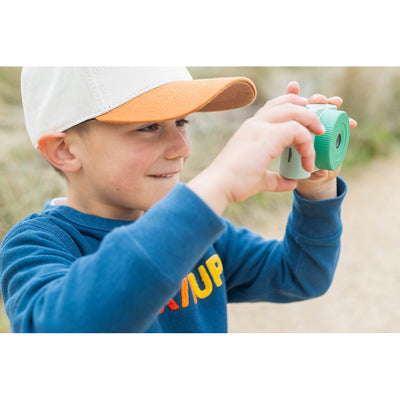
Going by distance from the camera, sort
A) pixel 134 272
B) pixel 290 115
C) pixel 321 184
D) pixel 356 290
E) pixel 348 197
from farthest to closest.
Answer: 1. pixel 348 197
2. pixel 356 290
3. pixel 321 184
4. pixel 290 115
5. pixel 134 272

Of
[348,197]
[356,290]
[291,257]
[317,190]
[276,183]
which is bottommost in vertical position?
[348,197]

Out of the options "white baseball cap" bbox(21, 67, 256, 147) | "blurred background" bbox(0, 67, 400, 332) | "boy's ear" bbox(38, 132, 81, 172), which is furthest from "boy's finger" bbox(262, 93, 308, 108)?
"blurred background" bbox(0, 67, 400, 332)

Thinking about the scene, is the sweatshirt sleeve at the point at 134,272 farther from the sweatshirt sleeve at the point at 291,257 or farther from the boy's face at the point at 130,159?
the sweatshirt sleeve at the point at 291,257

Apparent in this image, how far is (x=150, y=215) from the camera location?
68 centimetres

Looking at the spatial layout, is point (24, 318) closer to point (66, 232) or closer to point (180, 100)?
point (66, 232)

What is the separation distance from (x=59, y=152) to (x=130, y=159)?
0.18 metres

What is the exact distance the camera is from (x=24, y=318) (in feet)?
2.41

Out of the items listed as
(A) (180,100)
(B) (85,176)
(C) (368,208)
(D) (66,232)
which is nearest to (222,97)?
(A) (180,100)

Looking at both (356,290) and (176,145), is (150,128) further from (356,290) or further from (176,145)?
(356,290)

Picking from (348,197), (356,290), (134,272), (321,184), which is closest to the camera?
(134,272)

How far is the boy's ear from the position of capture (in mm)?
982

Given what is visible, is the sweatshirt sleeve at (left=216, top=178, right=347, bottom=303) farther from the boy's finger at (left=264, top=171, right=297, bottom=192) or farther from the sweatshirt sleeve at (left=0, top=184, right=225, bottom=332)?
the sweatshirt sleeve at (left=0, top=184, right=225, bottom=332)

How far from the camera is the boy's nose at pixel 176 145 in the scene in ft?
3.13

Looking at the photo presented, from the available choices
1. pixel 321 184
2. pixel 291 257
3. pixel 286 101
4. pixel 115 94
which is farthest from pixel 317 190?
pixel 115 94
